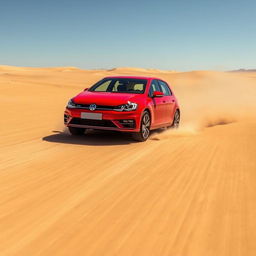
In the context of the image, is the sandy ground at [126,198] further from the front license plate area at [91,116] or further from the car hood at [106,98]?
the car hood at [106,98]

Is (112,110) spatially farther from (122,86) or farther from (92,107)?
(122,86)

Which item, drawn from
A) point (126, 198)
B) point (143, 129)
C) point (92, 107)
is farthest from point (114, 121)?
point (126, 198)

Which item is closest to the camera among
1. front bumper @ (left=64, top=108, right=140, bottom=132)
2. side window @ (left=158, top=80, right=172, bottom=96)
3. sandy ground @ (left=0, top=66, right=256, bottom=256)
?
sandy ground @ (left=0, top=66, right=256, bottom=256)

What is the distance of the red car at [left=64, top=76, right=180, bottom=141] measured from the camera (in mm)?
9227

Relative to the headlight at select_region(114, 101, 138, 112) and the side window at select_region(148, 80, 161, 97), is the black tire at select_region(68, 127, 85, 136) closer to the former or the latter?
the headlight at select_region(114, 101, 138, 112)

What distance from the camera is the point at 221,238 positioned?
3.82 m

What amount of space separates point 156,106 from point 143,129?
3.36 ft

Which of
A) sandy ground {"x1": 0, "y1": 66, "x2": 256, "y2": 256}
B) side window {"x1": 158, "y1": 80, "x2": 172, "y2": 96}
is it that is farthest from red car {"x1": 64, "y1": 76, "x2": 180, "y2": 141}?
side window {"x1": 158, "y1": 80, "x2": 172, "y2": 96}

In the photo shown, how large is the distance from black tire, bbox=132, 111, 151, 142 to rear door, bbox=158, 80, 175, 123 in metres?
1.30

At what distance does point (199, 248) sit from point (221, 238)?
33cm

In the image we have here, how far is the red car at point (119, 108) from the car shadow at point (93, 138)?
0.26m

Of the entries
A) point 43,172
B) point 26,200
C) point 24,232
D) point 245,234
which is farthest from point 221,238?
point 43,172

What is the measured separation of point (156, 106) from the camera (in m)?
10.4

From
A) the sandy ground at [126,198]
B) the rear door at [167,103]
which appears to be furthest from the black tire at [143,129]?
the rear door at [167,103]
